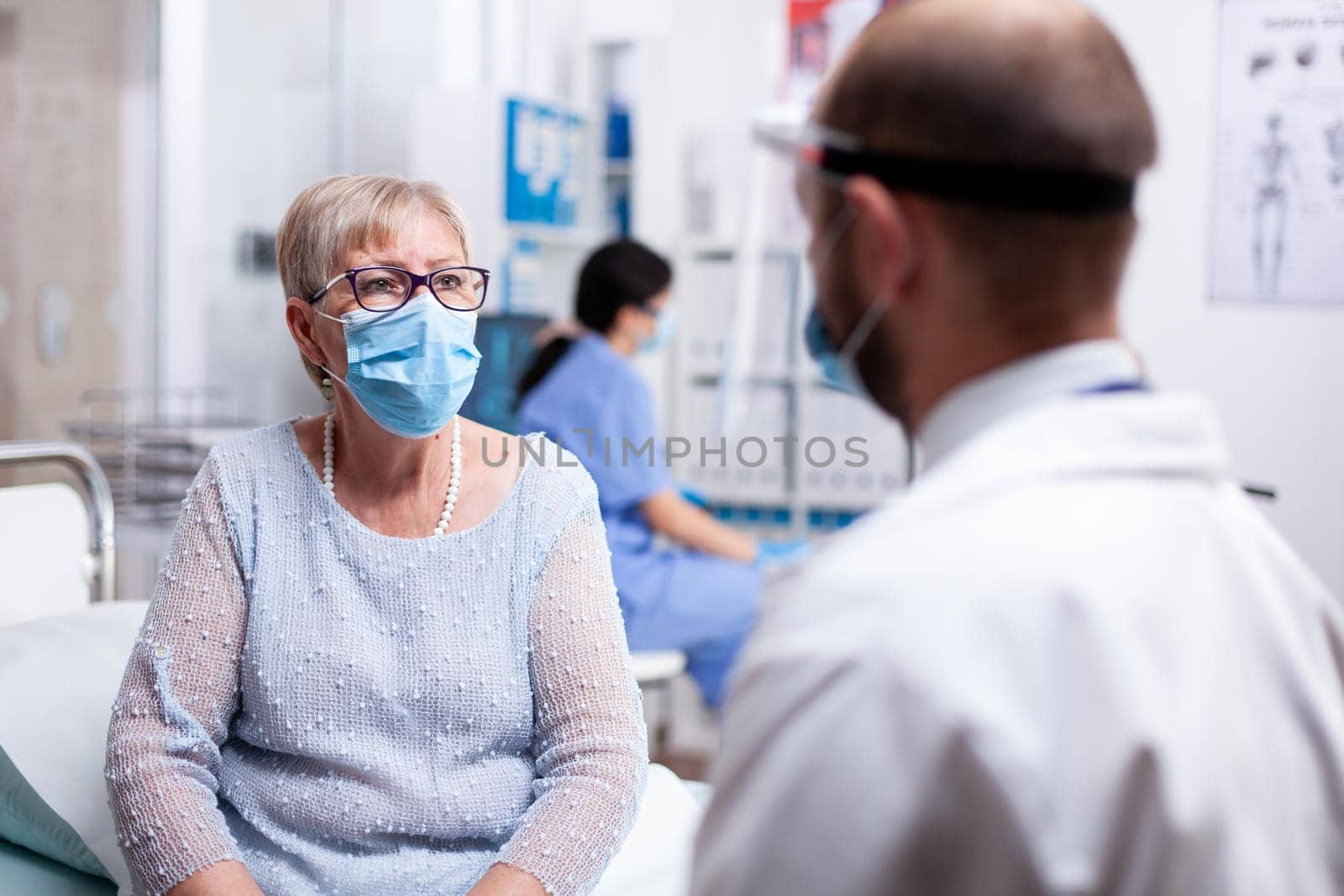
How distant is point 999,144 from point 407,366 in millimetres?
790

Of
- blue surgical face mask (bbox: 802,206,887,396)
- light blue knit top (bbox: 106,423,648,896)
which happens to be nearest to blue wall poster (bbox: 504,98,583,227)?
light blue knit top (bbox: 106,423,648,896)

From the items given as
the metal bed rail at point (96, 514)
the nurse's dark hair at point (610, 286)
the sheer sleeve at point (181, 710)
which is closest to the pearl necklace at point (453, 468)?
the sheer sleeve at point (181, 710)

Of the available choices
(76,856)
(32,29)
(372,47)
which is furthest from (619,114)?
(76,856)

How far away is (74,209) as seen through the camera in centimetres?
302

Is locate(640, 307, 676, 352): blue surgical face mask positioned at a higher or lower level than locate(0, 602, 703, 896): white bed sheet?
higher

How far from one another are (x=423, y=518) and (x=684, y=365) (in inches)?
90.8

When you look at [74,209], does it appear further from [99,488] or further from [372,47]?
[99,488]

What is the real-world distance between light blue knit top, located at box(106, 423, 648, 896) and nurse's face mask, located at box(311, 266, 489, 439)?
0.12 meters

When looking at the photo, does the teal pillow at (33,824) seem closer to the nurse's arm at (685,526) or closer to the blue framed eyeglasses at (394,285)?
the blue framed eyeglasses at (394,285)

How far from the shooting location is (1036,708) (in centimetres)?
57

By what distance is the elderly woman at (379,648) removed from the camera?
4.04 feet

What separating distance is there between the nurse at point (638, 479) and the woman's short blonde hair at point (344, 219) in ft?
4.70

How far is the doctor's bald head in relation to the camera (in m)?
0.66

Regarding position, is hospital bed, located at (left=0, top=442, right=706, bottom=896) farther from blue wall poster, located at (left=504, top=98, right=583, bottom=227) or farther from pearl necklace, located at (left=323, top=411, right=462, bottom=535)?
blue wall poster, located at (left=504, top=98, right=583, bottom=227)
